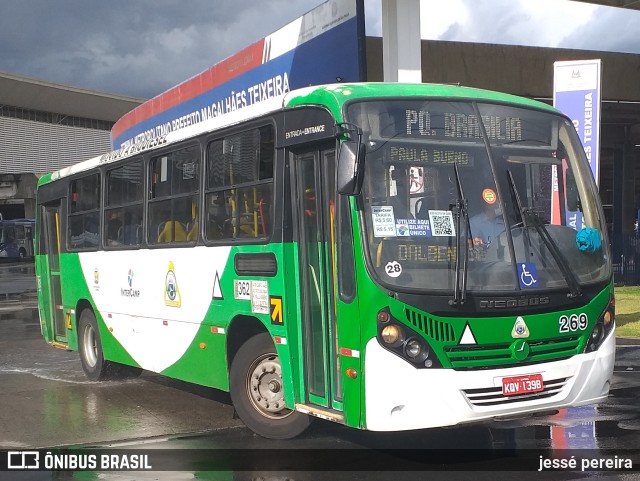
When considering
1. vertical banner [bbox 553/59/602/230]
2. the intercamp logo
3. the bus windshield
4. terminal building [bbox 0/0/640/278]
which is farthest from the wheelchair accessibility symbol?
terminal building [bbox 0/0/640/278]

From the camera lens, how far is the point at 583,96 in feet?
49.5

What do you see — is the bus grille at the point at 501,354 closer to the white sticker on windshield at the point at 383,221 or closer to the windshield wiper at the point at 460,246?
the windshield wiper at the point at 460,246

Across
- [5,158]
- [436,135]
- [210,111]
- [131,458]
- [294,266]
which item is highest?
[5,158]

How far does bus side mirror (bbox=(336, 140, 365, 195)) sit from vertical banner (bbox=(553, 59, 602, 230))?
9037mm

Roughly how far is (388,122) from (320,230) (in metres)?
1.05

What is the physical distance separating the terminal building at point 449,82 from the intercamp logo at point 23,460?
1271 cm

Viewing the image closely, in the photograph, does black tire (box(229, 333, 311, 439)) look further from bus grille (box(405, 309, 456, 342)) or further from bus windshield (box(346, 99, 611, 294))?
bus windshield (box(346, 99, 611, 294))

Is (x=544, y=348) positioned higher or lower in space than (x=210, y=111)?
lower

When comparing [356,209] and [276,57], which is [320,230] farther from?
[276,57]

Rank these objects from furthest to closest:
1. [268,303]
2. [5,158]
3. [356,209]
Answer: [5,158] → [268,303] → [356,209]

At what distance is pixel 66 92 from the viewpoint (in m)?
77.3

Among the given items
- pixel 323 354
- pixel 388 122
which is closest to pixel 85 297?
pixel 323 354

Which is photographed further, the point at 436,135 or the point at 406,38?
the point at 406,38

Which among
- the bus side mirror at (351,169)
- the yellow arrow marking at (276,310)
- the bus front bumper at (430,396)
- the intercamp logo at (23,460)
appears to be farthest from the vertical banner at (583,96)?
the intercamp logo at (23,460)
